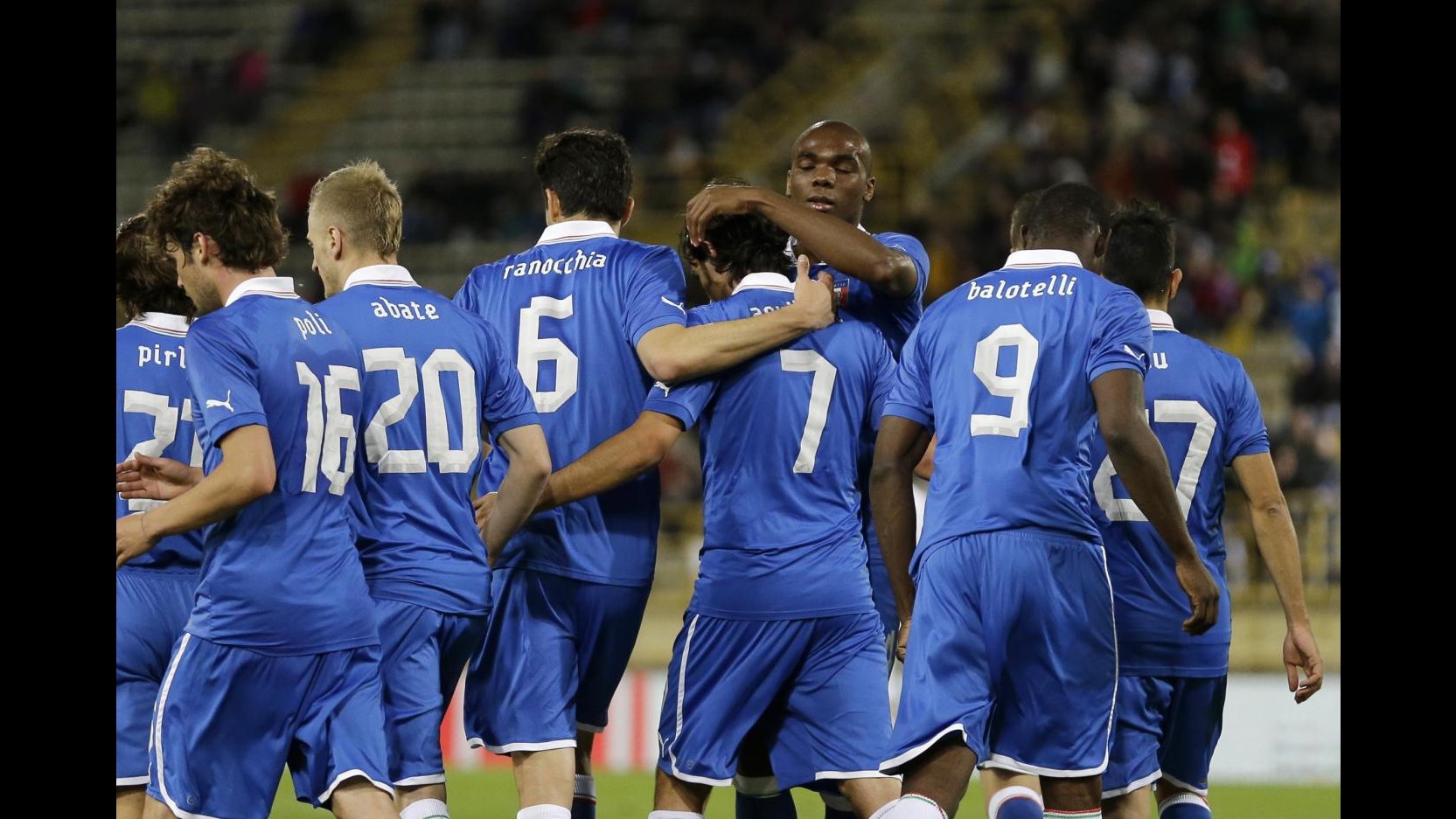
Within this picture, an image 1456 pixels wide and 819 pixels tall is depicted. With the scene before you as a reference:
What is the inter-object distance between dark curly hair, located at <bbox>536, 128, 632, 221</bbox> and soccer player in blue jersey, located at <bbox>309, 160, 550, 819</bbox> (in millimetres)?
674

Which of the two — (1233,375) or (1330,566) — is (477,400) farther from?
(1330,566)

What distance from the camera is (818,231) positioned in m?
5.50

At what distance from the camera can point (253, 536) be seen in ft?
15.4

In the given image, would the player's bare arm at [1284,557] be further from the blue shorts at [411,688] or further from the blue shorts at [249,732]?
the blue shorts at [249,732]

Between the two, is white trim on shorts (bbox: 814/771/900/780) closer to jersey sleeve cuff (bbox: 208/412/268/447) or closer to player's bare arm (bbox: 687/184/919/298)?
player's bare arm (bbox: 687/184/919/298)

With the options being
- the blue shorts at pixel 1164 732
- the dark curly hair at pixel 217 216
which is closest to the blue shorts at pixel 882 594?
the blue shorts at pixel 1164 732

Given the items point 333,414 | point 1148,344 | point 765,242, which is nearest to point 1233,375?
point 1148,344

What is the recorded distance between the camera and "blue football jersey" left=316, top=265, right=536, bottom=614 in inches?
206

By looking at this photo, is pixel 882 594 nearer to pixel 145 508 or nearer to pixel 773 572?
pixel 773 572

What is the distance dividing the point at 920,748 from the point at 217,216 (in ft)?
8.08

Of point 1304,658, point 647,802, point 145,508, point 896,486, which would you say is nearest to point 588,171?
point 896,486

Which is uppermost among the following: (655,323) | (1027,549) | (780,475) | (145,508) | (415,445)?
(655,323)
